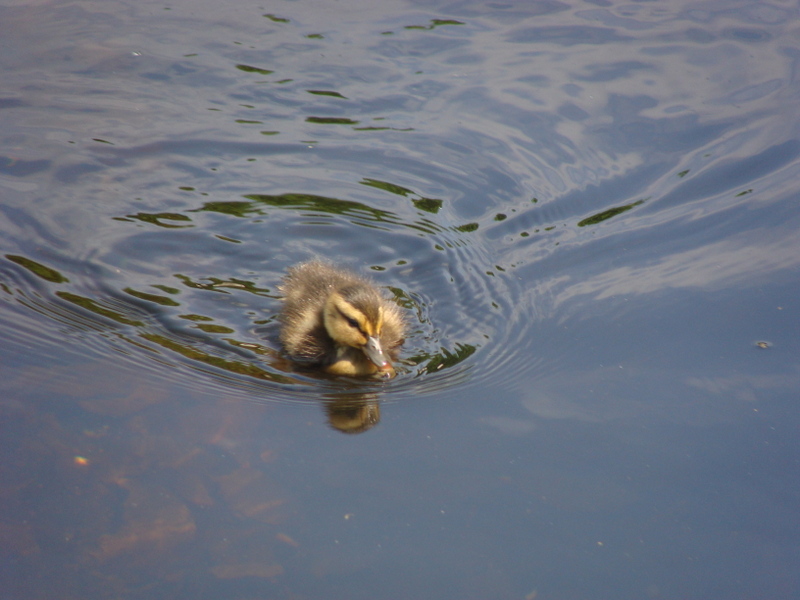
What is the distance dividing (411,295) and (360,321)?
98 cm

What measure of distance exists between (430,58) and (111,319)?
4.67m

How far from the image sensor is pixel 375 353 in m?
4.80

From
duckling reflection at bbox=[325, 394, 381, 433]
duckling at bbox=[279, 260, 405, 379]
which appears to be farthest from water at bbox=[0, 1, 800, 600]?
duckling at bbox=[279, 260, 405, 379]

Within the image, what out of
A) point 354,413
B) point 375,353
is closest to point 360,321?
point 375,353

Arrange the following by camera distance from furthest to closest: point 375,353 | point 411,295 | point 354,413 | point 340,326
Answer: point 411,295
point 340,326
point 375,353
point 354,413

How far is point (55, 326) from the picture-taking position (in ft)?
16.0

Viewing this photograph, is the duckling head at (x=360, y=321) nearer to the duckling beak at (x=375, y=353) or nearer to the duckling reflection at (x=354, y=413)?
the duckling beak at (x=375, y=353)

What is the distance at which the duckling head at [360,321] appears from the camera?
15.8 ft

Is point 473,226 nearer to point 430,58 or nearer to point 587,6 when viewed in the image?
point 430,58

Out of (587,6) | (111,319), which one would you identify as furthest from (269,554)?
(587,6)

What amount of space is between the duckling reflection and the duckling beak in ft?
0.69

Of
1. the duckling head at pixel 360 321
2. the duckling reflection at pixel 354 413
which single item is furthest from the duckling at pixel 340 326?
the duckling reflection at pixel 354 413

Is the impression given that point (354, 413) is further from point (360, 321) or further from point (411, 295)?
point (411, 295)

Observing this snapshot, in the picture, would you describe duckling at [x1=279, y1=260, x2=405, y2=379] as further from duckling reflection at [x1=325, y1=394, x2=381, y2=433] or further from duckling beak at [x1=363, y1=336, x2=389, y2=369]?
duckling reflection at [x1=325, y1=394, x2=381, y2=433]
